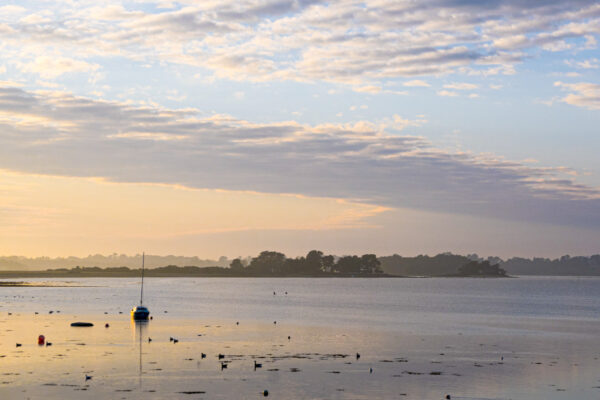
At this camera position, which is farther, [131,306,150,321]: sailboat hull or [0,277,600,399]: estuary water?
[131,306,150,321]: sailboat hull

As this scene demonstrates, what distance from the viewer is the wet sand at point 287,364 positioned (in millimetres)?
52625

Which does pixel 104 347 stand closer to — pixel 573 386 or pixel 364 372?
pixel 364 372

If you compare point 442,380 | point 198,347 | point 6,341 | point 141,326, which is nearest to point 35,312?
point 141,326

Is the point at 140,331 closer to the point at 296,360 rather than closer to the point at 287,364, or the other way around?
the point at 296,360

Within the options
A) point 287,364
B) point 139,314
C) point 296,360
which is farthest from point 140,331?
point 287,364

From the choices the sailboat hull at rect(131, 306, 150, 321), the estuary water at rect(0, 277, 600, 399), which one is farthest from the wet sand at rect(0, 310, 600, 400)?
the sailboat hull at rect(131, 306, 150, 321)

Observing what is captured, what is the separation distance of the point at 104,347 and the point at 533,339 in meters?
53.6

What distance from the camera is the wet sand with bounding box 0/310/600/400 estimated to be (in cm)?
5262

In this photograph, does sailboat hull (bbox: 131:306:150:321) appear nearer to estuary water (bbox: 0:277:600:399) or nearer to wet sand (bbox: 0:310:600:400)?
estuary water (bbox: 0:277:600:399)

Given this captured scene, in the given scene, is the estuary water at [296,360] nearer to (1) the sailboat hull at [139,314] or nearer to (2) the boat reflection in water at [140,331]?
(2) the boat reflection in water at [140,331]

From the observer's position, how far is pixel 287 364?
65438mm

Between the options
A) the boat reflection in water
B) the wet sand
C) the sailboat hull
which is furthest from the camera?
the sailboat hull

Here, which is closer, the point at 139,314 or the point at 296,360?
the point at 296,360

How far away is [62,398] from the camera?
48.5 metres
